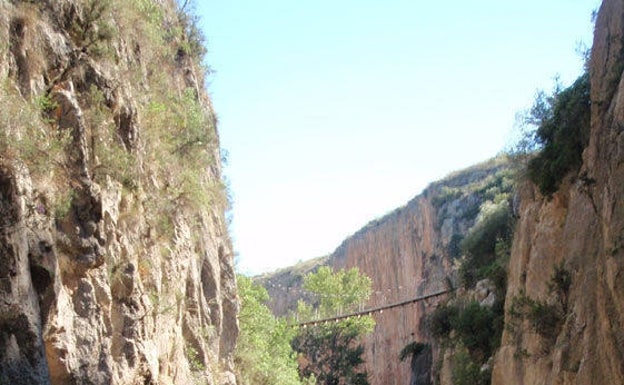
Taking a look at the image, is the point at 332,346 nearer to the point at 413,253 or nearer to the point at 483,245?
the point at 413,253

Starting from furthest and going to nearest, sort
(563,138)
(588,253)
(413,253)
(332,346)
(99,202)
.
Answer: (413,253) → (332,346) → (563,138) → (588,253) → (99,202)

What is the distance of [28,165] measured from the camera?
28.9 ft

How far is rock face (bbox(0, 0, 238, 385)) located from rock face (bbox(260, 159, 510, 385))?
34.4 metres

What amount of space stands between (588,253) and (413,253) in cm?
5372

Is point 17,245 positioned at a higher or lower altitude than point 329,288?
lower

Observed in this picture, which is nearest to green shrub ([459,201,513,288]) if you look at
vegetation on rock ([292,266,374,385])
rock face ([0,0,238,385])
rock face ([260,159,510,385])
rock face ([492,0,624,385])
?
rock face ([492,0,624,385])

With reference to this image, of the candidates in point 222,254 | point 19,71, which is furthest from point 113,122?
point 222,254

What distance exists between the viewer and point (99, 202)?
10.5 m

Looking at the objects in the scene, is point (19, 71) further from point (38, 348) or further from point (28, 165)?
point (38, 348)

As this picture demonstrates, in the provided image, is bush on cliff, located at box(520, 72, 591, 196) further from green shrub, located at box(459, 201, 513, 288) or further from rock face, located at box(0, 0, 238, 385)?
green shrub, located at box(459, 201, 513, 288)

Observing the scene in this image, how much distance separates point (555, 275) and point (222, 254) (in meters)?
9.64

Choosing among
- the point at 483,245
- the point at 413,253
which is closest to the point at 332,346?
the point at 413,253

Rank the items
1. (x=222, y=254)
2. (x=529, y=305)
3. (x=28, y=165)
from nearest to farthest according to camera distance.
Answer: (x=28, y=165) < (x=529, y=305) < (x=222, y=254)

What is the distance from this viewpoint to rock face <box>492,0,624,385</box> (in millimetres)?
11086
